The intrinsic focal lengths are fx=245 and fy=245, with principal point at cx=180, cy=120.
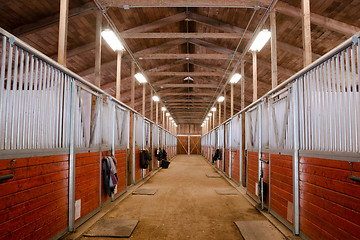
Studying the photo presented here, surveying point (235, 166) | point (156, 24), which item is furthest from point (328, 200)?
point (156, 24)

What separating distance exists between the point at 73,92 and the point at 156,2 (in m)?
2.77

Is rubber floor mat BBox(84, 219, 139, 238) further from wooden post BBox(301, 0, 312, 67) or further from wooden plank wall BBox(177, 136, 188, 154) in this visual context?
wooden plank wall BBox(177, 136, 188, 154)

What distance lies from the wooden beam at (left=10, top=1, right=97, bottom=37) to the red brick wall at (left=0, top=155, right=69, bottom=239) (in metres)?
3.46

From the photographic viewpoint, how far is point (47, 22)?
5418mm

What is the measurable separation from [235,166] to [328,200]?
4.98 meters

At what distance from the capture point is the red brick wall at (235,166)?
6867mm

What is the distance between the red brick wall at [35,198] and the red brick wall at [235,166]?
4926 millimetres

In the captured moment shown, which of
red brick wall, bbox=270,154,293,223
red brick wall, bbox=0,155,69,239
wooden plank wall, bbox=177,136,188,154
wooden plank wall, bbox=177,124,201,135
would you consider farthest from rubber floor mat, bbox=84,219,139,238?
wooden plank wall, bbox=177,124,201,135

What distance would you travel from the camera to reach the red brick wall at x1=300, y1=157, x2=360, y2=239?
2.01m

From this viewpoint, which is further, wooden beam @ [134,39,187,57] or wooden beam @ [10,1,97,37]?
wooden beam @ [134,39,187,57]

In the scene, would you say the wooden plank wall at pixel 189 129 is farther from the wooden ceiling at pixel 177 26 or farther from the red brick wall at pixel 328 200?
the red brick wall at pixel 328 200

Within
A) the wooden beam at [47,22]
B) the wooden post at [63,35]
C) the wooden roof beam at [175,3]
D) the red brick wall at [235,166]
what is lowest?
the red brick wall at [235,166]

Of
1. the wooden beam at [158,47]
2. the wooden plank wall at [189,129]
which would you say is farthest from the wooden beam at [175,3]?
the wooden plank wall at [189,129]

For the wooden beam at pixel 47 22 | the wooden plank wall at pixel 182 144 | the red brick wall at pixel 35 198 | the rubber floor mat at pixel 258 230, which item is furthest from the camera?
the wooden plank wall at pixel 182 144
